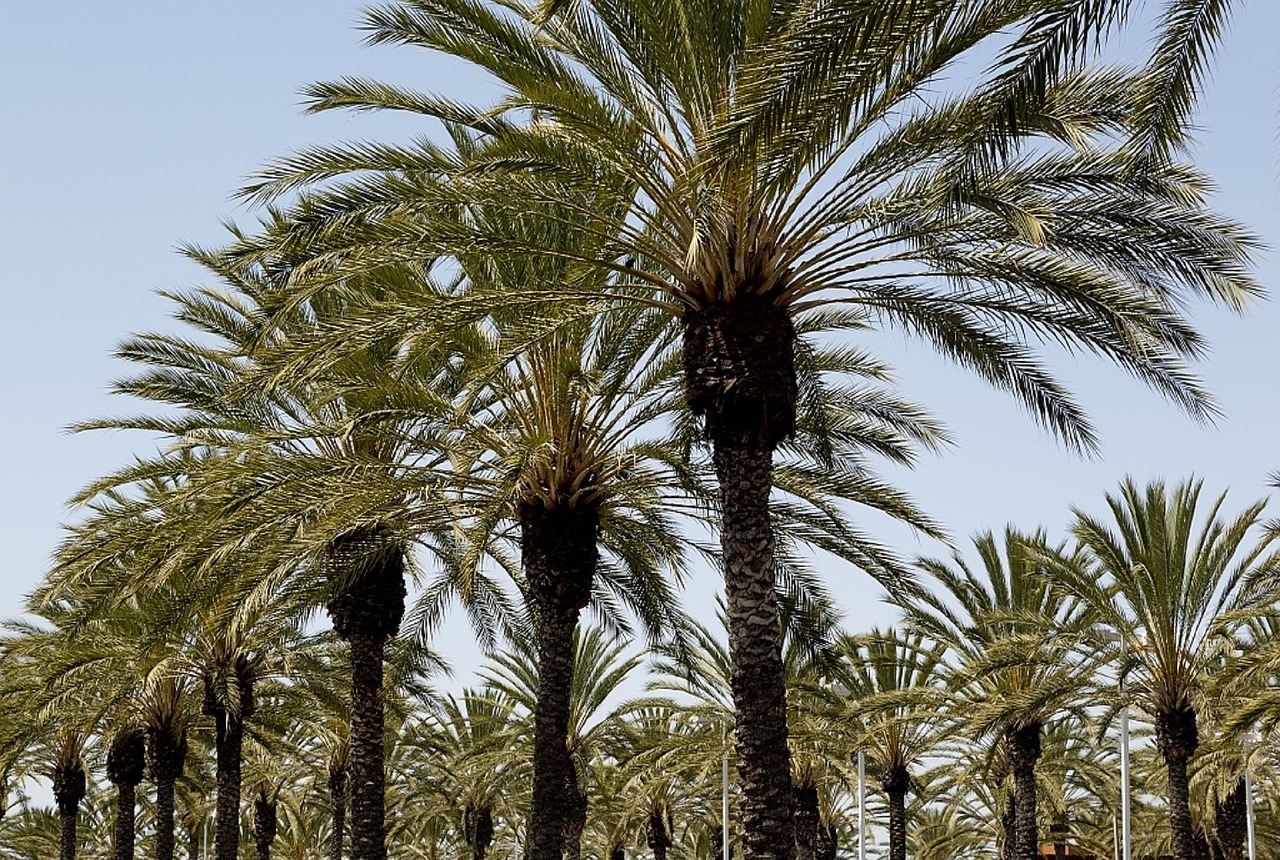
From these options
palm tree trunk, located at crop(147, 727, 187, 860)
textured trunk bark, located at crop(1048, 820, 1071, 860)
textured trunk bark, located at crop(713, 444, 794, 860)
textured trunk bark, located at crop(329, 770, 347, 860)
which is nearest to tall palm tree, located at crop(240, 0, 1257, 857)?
textured trunk bark, located at crop(713, 444, 794, 860)

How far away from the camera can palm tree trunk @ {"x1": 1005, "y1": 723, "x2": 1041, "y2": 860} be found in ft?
98.1

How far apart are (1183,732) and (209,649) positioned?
54.2 ft

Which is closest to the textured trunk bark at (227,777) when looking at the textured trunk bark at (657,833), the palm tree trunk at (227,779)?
the palm tree trunk at (227,779)

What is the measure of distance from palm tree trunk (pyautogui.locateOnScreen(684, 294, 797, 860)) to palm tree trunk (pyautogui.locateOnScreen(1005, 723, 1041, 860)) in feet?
56.9

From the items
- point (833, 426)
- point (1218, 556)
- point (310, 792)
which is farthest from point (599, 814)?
point (833, 426)

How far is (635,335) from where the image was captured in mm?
18016

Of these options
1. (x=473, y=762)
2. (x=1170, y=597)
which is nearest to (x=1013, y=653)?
(x=1170, y=597)

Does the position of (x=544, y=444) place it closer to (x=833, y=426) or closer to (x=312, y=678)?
(x=833, y=426)

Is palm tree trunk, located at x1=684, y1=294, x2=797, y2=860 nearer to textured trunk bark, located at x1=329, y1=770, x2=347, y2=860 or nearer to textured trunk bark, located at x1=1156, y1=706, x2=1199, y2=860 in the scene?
textured trunk bark, located at x1=1156, y1=706, x2=1199, y2=860

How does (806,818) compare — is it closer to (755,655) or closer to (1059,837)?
(1059,837)

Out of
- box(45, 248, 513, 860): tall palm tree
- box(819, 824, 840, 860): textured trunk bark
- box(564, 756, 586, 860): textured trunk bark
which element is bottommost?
box(819, 824, 840, 860): textured trunk bark

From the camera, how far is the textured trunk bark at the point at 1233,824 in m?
35.3

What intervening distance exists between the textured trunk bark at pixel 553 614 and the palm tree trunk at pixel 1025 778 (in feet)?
45.5

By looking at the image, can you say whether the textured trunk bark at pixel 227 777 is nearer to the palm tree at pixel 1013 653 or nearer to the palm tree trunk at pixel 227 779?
the palm tree trunk at pixel 227 779
